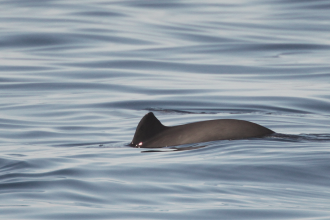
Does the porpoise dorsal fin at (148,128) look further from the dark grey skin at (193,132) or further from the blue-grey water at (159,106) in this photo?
the blue-grey water at (159,106)

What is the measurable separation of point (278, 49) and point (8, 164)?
1729 centimetres

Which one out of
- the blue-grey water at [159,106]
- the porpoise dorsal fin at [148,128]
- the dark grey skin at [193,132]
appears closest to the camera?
the blue-grey water at [159,106]

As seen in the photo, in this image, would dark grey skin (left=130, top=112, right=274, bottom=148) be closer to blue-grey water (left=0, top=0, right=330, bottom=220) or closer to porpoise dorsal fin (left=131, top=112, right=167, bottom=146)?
porpoise dorsal fin (left=131, top=112, right=167, bottom=146)

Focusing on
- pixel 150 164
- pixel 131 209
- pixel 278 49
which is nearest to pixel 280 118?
pixel 150 164

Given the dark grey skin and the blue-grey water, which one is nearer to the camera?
the blue-grey water

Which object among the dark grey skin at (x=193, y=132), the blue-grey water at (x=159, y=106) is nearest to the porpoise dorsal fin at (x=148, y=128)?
the dark grey skin at (x=193, y=132)

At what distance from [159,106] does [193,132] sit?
18.1 feet

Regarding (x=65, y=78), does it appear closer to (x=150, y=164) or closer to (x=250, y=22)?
(x=150, y=164)

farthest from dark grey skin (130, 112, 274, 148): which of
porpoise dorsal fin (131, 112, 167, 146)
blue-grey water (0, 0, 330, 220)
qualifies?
blue-grey water (0, 0, 330, 220)

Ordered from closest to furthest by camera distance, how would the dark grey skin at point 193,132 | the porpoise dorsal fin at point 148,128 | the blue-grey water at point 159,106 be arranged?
1. the blue-grey water at point 159,106
2. the dark grey skin at point 193,132
3. the porpoise dorsal fin at point 148,128

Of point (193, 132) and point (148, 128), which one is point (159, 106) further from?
point (193, 132)

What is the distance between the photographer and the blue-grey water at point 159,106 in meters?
6.23

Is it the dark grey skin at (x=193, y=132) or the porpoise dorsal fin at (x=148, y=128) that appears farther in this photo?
the porpoise dorsal fin at (x=148, y=128)

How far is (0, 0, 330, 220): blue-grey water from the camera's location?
6230mm
